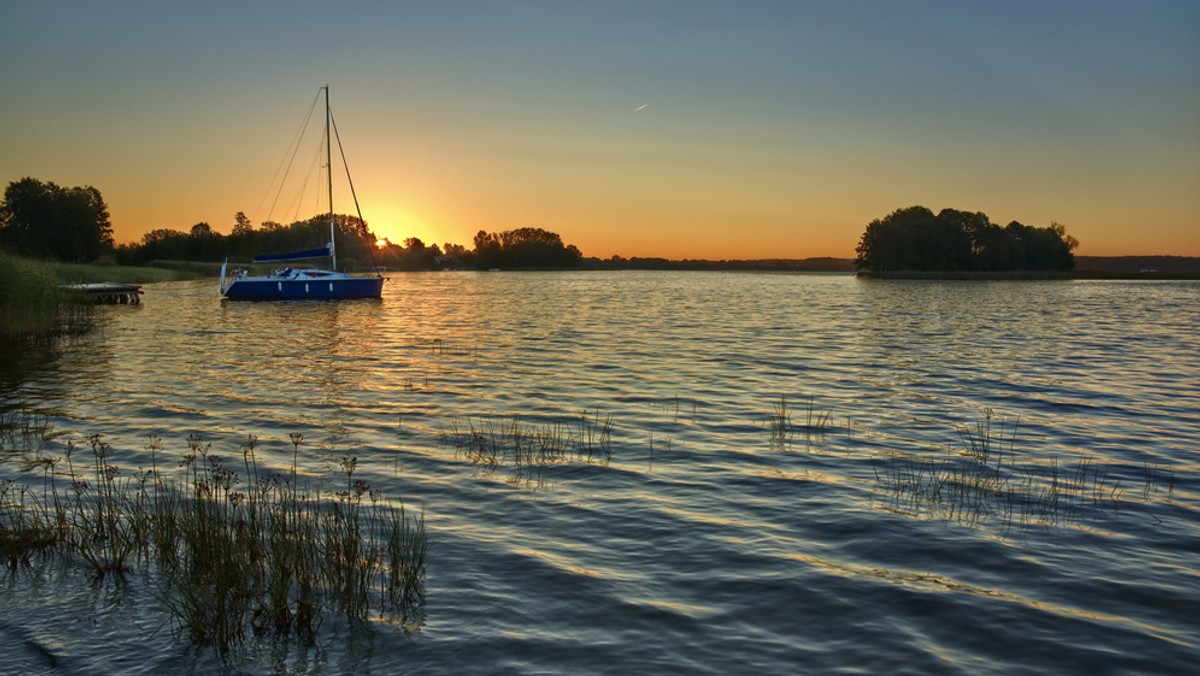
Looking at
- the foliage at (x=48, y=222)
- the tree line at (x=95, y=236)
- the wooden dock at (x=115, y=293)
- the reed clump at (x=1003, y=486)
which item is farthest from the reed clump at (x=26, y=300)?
the foliage at (x=48, y=222)

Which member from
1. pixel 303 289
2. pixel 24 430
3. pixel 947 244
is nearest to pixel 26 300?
pixel 24 430

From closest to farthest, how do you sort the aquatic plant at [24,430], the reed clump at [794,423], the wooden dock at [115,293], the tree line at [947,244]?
the aquatic plant at [24,430]
the reed clump at [794,423]
the wooden dock at [115,293]
the tree line at [947,244]

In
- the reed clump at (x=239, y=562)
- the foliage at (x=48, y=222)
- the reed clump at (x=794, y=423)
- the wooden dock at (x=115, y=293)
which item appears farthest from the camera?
the foliage at (x=48, y=222)

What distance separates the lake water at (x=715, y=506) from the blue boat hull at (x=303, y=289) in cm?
4210

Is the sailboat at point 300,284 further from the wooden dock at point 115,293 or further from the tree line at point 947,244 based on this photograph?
the tree line at point 947,244

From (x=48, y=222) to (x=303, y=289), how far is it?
78679 mm

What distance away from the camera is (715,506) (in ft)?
40.2

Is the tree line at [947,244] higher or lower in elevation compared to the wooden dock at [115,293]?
higher

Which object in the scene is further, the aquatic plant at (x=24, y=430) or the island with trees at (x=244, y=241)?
the island with trees at (x=244, y=241)

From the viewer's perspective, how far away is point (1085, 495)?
13070 millimetres

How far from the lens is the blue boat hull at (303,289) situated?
72.2m

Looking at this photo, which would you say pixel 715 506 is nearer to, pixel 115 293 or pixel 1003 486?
pixel 1003 486

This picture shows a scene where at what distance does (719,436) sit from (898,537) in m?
6.73

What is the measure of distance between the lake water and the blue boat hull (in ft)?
138
